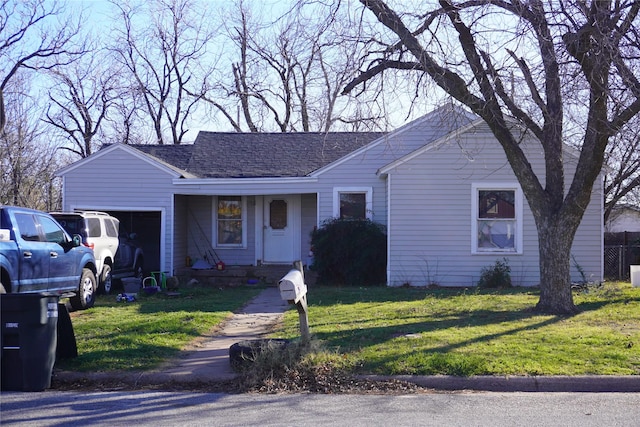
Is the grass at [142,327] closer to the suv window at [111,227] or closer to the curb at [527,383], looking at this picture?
the curb at [527,383]

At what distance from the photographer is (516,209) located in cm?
1630

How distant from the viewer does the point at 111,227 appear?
53.1 ft

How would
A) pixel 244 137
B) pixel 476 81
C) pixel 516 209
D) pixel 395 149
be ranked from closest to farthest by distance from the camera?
1. pixel 476 81
2. pixel 516 209
3. pixel 395 149
4. pixel 244 137

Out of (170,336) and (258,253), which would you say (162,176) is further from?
(170,336)

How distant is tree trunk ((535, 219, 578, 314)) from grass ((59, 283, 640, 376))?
357mm

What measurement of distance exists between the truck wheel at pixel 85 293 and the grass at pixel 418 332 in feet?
1.12

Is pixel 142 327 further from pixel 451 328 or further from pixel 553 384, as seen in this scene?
pixel 553 384

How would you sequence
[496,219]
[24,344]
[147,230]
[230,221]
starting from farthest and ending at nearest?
[147,230] < [230,221] < [496,219] < [24,344]

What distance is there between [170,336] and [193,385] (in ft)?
7.73

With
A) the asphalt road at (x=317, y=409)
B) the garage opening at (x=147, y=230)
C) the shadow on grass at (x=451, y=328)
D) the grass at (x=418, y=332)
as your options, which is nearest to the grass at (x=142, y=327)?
the grass at (x=418, y=332)

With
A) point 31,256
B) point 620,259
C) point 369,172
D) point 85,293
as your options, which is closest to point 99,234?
point 85,293

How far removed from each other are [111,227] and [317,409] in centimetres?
1082

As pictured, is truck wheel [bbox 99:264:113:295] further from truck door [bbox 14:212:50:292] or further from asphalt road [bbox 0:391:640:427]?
asphalt road [bbox 0:391:640:427]

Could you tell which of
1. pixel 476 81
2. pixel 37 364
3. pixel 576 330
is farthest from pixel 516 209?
pixel 37 364
